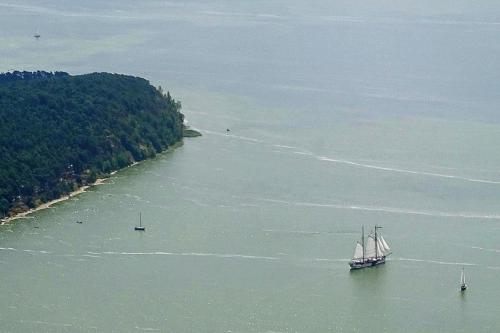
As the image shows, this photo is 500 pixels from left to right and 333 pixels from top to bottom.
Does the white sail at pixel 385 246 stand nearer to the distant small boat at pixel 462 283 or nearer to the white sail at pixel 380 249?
the white sail at pixel 380 249

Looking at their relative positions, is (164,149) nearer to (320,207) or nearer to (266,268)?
(320,207)

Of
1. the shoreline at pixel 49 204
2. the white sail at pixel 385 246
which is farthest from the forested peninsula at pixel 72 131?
the white sail at pixel 385 246

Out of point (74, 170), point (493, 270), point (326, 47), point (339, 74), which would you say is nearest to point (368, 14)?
point (326, 47)

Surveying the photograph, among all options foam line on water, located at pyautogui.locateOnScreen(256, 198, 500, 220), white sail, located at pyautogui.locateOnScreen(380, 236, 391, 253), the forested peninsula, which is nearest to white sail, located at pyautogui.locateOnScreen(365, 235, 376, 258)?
white sail, located at pyautogui.locateOnScreen(380, 236, 391, 253)

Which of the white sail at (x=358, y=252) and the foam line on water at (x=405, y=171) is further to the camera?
the foam line on water at (x=405, y=171)

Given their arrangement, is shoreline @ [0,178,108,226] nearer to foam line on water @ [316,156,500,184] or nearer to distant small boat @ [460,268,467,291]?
foam line on water @ [316,156,500,184]

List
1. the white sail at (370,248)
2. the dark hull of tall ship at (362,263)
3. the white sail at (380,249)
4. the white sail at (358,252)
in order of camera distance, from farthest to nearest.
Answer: the white sail at (380,249) → the white sail at (358,252) → the white sail at (370,248) → the dark hull of tall ship at (362,263)
